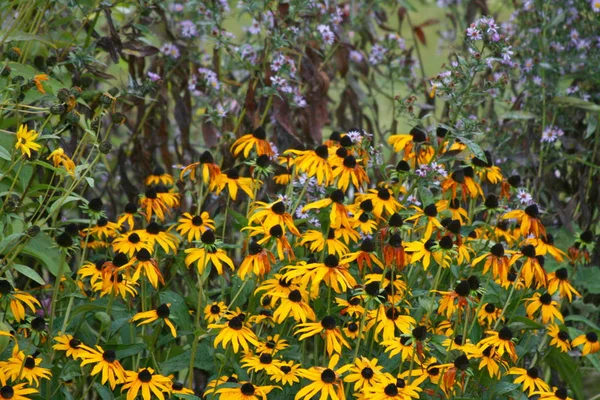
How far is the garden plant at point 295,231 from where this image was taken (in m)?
2.06

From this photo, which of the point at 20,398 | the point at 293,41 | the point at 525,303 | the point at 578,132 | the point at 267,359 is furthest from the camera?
the point at 578,132

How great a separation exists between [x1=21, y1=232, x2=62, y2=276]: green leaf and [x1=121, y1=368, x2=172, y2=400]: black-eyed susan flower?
0.44 metres

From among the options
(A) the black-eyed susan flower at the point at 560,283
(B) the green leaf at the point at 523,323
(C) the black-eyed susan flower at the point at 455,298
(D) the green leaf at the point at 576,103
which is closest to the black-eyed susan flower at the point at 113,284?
(C) the black-eyed susan flower at the point at 455,298

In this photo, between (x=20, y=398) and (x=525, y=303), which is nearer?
(x=20, y=398)

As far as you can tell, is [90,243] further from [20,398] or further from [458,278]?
[458,278]

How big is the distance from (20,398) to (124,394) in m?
0.25

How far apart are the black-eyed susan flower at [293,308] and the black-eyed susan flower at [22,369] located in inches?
19.3

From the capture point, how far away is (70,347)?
200 centimetres

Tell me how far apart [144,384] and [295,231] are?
1.57ft

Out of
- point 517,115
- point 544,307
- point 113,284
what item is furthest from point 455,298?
point 517,115

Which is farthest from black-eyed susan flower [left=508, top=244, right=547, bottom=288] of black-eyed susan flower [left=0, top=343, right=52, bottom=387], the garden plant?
black-eyed susan flower [left=0, top=343, right=52, bottom=387]

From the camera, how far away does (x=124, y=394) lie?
6.70 ft

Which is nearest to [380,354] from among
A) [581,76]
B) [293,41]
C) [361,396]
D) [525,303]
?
[361,396]

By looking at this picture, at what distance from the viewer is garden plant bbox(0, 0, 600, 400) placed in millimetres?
2059
